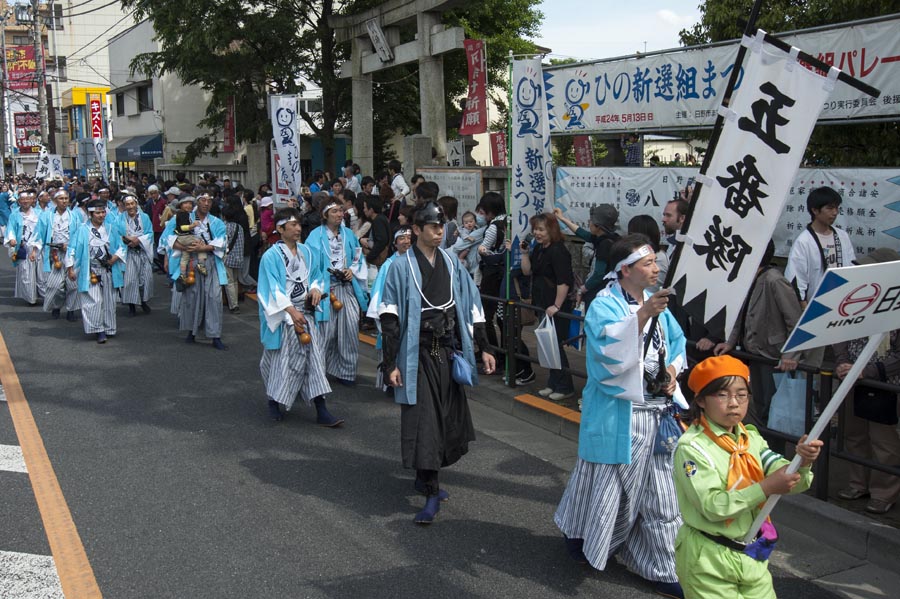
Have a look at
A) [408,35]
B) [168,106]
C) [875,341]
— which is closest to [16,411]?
[875,341]

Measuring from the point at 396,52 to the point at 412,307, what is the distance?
11.3 metres

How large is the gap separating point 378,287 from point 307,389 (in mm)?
2057

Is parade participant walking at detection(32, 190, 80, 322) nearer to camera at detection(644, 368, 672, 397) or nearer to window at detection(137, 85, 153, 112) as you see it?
camera at detection(644, 368, 672, 397)

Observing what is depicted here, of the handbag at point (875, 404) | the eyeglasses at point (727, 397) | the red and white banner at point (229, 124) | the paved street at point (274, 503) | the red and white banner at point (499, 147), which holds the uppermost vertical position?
the red and white banner at point (229, 124)

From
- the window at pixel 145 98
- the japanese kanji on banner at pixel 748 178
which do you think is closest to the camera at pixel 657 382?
the japanese kanji on banner at pixel 748 178

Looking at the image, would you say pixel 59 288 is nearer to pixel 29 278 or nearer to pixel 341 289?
pixel 29 278

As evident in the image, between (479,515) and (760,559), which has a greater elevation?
(760,559)

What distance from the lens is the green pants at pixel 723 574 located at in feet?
10.0

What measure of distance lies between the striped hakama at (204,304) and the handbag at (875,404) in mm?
7497

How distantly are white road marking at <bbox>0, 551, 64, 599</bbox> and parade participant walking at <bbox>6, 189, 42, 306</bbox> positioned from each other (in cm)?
972

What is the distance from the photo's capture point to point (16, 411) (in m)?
7.40

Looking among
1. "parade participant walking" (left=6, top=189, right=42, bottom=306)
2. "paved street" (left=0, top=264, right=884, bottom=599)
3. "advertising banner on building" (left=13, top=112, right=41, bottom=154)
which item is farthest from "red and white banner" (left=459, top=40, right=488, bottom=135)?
"advertising banner on building" (left=13, top=112, right=41, bottom=154)

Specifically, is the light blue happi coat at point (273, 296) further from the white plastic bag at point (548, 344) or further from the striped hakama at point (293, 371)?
the white plastic bag at point (548, 344)

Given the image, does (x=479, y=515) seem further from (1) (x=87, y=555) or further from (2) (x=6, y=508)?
(2) (x=6, y=508)
